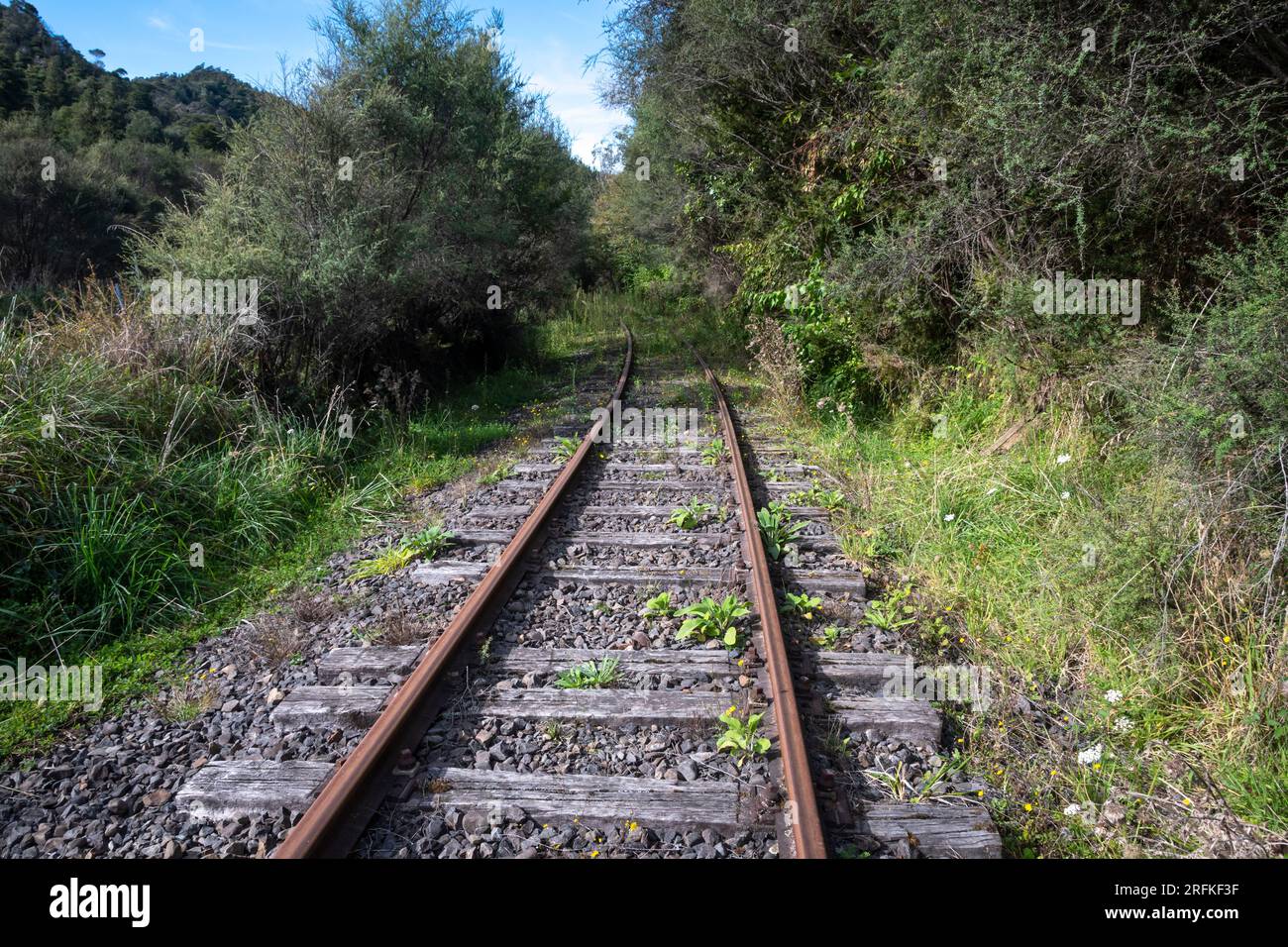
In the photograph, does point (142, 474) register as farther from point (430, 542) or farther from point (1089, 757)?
point (1089, 757)

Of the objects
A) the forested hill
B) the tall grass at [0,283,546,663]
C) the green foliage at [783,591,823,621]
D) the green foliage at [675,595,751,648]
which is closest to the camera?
the green foliage at [675,595,751,648]

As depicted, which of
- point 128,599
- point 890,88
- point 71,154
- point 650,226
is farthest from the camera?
point 71,154

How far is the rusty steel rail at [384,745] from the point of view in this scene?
8.26ft

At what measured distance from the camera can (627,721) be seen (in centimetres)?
330

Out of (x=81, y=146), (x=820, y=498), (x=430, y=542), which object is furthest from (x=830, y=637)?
(x=81, y=146)

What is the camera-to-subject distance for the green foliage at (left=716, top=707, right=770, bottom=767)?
304cm

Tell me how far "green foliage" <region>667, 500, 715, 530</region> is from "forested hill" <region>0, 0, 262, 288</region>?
8.33 metres

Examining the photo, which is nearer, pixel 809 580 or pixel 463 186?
pixel 809 580

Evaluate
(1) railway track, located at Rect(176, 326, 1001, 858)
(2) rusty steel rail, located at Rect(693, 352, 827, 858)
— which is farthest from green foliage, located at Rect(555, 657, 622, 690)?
(2) rusty steel rail, located at Rect(693, 352, 827, 858)

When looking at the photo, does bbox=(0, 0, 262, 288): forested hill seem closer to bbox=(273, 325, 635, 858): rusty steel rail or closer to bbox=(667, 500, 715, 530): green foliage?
bbox=(667, 500, 715, 530): green foliage

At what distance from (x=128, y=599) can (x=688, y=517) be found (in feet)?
12.4

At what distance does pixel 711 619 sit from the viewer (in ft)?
13.3
